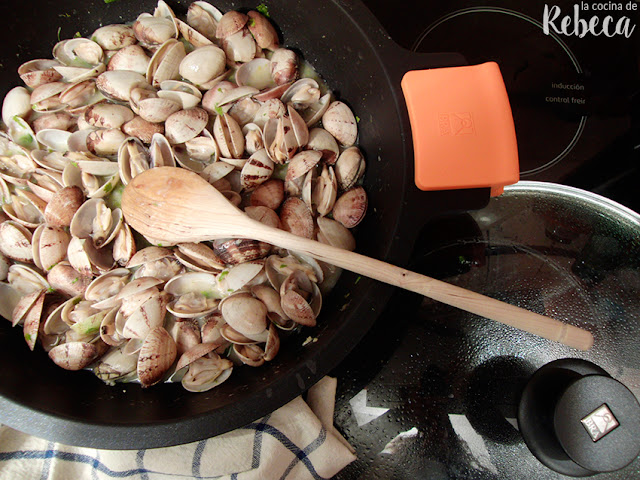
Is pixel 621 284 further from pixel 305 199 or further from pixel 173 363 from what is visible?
pixel 173 363

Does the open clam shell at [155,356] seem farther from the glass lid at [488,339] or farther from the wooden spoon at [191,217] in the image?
the glass lid at [488,339]

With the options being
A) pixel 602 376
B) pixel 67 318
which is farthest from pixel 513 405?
pixel 67 318

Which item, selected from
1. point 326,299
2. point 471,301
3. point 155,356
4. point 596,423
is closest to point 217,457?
point 155,356

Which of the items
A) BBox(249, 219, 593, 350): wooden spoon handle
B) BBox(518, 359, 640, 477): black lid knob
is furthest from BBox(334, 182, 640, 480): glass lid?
BBox(249, 219, 593, 350): wooden spoon handle

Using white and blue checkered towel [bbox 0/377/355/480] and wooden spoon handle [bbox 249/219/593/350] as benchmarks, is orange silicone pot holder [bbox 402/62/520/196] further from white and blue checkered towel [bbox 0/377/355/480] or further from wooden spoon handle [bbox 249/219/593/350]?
white and blue checkered towel [bbox 0/377/355/480]

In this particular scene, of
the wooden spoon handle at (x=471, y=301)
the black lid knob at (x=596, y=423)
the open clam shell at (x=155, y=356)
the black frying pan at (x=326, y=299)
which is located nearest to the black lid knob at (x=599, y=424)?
the black lid knob at (x=596, y=423)

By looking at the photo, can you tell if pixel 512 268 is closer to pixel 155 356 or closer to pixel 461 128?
pixel 461 128
